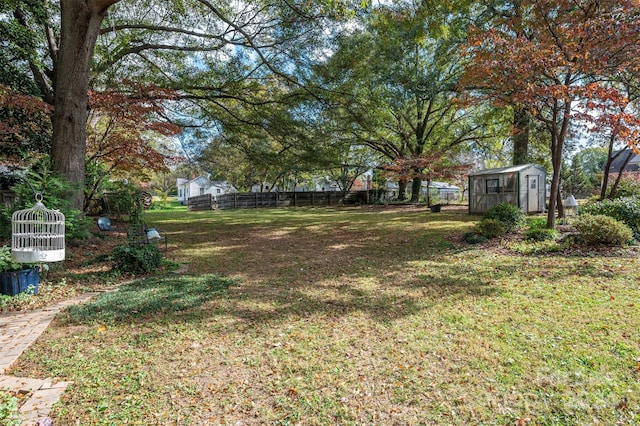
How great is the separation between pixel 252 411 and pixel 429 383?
1.26 meters

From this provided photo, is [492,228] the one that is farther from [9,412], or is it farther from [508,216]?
[9,412]

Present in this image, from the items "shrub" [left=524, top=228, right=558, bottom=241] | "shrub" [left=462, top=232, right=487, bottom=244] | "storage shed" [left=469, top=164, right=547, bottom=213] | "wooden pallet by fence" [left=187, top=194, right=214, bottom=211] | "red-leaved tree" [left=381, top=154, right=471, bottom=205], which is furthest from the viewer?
"wooden pallet by fence" [left=187, top=194, right=214, bottom=211]

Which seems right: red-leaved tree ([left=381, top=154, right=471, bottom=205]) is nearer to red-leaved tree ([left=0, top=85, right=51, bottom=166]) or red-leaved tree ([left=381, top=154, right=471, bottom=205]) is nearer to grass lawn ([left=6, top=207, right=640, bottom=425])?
grass lawn ([left=6, top=207, right=640, bottom=425])

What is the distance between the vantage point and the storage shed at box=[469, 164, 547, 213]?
13.9 metres

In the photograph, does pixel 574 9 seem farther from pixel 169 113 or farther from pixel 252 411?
pixel 169 113

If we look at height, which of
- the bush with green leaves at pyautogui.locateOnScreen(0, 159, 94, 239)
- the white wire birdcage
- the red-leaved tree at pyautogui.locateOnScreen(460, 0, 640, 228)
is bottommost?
the white wire birdcage

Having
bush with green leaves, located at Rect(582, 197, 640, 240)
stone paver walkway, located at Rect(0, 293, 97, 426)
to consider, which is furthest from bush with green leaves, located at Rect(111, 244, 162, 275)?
bush with green leaves, located at Rect(582, 197, 640, 240)

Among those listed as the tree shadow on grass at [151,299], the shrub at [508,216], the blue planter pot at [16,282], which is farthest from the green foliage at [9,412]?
the shrub at [508,216]

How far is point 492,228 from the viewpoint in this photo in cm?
783

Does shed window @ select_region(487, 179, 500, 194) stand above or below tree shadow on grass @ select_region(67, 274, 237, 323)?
above

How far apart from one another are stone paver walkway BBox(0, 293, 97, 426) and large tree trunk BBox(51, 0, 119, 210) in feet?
10.8

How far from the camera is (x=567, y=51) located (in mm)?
6402

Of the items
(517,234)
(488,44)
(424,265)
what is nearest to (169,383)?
(424,265)

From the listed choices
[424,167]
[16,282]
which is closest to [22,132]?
[16,282]
